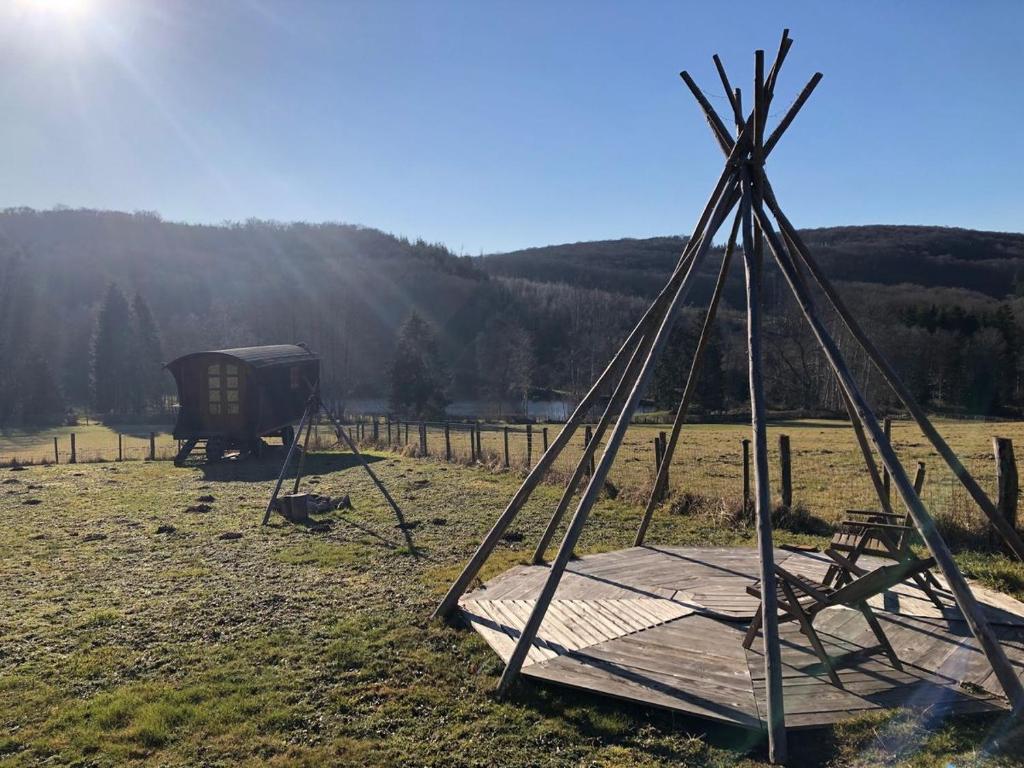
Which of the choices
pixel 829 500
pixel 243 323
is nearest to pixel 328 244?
pixel 243 323

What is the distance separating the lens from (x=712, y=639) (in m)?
5.73

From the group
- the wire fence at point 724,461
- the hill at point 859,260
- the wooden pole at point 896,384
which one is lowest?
the wire fence at point 724,461

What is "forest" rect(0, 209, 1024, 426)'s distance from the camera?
51.9m

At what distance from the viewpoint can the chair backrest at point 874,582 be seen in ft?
16.1

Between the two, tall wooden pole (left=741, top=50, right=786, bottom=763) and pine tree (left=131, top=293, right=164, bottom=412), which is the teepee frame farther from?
pine tree (left=131, top=293, right=164, bottom=412)

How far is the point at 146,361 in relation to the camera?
59.8 m

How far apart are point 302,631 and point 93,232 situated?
141756 mm

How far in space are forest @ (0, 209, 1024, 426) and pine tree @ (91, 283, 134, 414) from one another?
14 cm

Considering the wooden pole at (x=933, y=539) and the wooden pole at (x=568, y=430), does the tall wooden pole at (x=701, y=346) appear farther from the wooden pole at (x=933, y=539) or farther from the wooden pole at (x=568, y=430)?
the wooden pole at (x=933, y=539)

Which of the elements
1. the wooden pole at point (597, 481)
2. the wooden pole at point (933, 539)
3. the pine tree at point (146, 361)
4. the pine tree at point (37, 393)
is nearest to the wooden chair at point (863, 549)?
the wooden pole at point (933, 539)

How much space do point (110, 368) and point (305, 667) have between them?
61.7m

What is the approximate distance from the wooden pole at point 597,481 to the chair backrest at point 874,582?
1864 millimetres

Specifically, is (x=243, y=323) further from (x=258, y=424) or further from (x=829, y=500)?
(x=829, y=500)

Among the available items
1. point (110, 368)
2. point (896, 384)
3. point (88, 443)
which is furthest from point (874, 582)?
point (110, 368)
